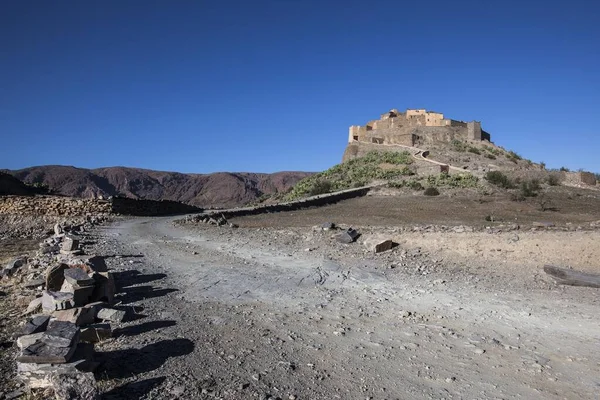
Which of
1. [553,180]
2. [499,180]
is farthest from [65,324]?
[553,180]

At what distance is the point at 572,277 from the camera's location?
→ 7543mm

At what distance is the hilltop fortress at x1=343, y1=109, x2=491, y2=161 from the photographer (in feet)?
178

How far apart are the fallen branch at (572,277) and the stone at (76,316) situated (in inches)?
294

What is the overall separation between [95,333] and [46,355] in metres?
1.02

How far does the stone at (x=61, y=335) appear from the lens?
12.8ft

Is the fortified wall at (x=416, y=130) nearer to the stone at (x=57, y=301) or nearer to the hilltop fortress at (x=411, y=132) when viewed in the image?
the hilltop fortress at (x=411, y=132)

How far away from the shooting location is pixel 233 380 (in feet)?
13.2

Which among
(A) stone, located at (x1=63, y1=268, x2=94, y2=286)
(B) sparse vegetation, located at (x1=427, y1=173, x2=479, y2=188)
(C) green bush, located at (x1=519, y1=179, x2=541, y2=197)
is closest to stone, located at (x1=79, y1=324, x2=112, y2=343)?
(A) stone, located at (x1=63, y1=268, x2=94, y2=286)

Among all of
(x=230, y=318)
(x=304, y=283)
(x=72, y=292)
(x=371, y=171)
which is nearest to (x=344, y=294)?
(x=304, y=283)

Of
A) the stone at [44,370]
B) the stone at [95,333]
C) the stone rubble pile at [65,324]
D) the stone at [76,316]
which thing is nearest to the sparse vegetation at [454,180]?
the stone rubble pile at [65,324]

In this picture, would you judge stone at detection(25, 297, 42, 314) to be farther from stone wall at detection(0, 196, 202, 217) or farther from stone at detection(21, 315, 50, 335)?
stone wall at detection(0, 196, 202, 217)

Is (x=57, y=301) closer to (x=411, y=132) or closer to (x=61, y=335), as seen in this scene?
(x=61, y=335)

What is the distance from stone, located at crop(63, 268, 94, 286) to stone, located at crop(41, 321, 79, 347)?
2027 mm

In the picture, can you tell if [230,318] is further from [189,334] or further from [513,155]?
[513,155]
